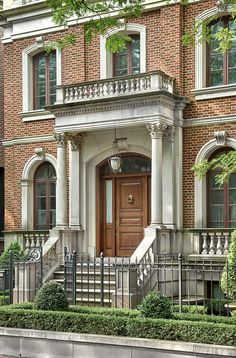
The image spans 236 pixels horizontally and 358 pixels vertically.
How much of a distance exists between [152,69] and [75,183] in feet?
12.4

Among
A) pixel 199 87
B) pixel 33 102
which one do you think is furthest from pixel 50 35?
pixel 199 87

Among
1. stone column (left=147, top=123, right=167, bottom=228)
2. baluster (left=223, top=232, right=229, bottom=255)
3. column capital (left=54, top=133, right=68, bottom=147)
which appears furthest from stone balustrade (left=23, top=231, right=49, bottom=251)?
baluster (left=223, top=232, right=229, bottom=255)

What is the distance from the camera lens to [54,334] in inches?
465

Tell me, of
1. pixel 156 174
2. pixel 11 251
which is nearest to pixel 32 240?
pixel 11 251

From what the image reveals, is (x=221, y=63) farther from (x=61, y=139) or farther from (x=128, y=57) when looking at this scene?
(x=61, y=139)

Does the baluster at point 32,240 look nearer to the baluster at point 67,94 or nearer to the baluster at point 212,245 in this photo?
the baluster at point 67,94

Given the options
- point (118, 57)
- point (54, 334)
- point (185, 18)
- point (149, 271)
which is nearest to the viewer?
point (54, 334)

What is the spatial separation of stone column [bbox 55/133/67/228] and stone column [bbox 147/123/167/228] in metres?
2.77

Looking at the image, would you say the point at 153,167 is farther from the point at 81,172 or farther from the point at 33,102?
the point at 33,102

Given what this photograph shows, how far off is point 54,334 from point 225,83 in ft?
28.6

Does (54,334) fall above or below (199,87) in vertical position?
below

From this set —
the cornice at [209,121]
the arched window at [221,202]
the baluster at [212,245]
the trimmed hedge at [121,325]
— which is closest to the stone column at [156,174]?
the cornice at [209,121]

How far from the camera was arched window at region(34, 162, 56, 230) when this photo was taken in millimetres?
20500

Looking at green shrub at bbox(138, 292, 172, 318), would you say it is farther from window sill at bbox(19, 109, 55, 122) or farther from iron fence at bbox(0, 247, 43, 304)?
window sill at bbox(19, 109, 55, 122)
